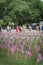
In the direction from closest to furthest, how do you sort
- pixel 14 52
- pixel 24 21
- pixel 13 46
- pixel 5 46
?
pixel 13 46
pixel 14 52
pixel 5 46
pixel 24 21

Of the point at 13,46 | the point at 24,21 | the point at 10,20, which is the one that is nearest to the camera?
the point at 13,46

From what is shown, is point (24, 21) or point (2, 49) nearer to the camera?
point (2, 49)

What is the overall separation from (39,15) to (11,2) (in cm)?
792

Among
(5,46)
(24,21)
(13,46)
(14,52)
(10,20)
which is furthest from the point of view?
(24,21)

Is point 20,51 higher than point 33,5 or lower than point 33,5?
higher

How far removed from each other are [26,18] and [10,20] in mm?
5398

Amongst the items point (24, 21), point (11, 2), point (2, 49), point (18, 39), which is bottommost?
point (24, 21)

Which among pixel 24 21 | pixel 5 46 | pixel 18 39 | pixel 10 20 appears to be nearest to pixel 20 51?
pixel 18 39

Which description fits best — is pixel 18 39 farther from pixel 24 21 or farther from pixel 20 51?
pixel 24 21

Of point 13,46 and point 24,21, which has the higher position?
point 13,46

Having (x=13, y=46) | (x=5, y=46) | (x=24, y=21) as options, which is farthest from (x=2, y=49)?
(x=24, y=21)

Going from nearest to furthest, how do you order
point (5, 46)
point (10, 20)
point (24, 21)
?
1. point (5, 46)
2. point (10, 20)
3. point (24, 21)

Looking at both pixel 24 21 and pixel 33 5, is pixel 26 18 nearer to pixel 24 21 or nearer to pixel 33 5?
pixel 24 21

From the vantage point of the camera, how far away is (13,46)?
39.5ft
